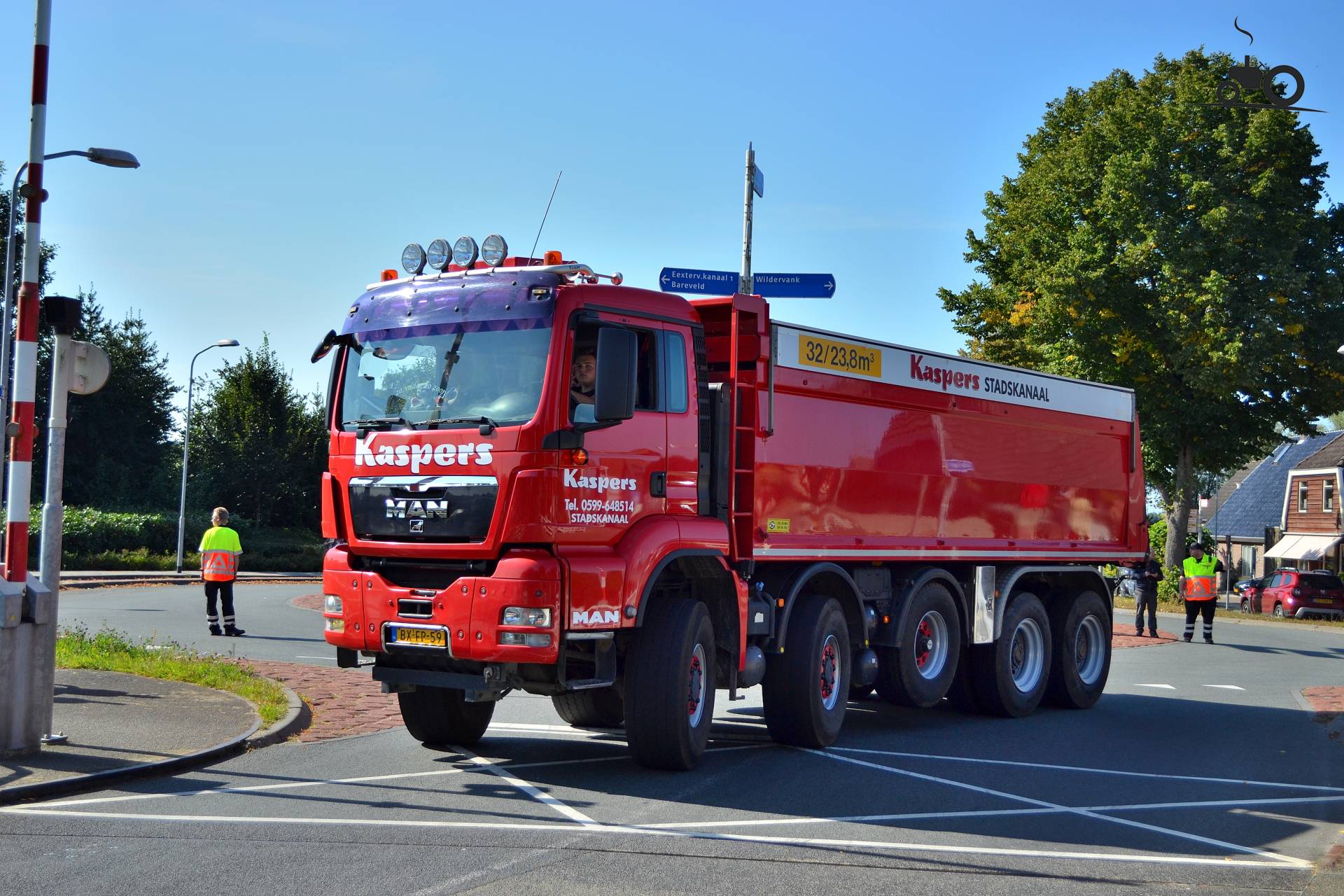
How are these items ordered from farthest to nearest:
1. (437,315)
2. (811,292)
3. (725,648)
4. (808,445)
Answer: (811,292) → (808,445) → (725,648) → (437,315)

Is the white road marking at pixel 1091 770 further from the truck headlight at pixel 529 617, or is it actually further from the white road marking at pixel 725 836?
the truck headlight at pixel 529 617

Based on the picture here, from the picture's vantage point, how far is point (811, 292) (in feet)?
46.1

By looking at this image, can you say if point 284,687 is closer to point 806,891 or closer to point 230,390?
point 806,891

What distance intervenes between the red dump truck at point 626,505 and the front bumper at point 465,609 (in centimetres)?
2

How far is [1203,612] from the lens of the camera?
2452 cm

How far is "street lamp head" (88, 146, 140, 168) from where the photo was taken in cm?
1364

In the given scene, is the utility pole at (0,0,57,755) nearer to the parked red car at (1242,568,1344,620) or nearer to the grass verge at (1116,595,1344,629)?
the grass verge at (1116,595,1344,629)

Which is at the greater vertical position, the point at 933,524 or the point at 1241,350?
the point at 1241,350

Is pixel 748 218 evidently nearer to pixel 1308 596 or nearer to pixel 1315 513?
pixel 1308 596

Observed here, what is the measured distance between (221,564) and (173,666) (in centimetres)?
580

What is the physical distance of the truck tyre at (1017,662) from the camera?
13.0 metres

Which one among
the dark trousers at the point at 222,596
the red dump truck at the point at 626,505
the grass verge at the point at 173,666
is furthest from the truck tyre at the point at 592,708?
the dark trousers at the point at 222,596

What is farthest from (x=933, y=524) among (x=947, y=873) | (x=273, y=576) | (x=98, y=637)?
(x=273, y=576)

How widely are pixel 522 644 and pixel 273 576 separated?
34.7 m
